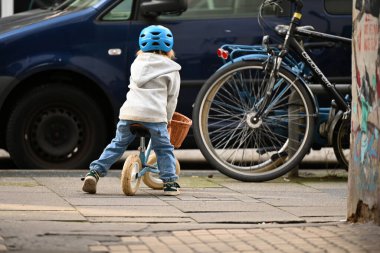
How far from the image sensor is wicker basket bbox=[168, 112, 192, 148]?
881cm

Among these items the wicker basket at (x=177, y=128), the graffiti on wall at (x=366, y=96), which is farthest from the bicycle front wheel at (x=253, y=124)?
the graffiti on wall at (x=366, y=96)

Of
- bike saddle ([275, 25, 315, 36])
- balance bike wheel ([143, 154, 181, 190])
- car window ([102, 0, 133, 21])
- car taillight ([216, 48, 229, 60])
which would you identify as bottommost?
balance bike wheel ([143, 154, 181, 190])

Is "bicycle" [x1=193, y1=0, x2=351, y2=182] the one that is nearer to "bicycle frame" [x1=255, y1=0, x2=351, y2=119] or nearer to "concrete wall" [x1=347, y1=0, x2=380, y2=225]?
"bicycle frame" [x1=255, y1=0, x2=351, y2=119]

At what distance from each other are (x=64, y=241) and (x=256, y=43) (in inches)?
169

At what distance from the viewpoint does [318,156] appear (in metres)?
12.4

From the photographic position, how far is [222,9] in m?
10.5

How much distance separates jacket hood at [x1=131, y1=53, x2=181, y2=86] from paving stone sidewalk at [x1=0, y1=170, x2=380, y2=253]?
80cm

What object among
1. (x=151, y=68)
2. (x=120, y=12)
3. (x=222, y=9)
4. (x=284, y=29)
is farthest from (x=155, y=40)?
(x=222, y=9)

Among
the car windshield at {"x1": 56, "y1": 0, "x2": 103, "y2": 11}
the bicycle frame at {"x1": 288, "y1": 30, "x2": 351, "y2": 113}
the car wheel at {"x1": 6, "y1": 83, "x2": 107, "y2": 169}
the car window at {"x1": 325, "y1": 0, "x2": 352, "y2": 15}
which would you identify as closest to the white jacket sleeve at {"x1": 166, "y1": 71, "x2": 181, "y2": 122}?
the bicycle frame at {"x1": 288, "y1": 30, "x2": 351, "y2": 113}

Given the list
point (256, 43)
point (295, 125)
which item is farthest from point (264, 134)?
point (256, 43)

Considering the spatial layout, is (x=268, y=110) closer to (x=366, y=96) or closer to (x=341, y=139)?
(x=341, y=139)

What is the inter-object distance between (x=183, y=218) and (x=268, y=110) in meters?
2.31

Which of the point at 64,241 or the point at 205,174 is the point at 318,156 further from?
the point at 64,241

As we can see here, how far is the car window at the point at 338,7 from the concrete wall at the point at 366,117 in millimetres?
3096
